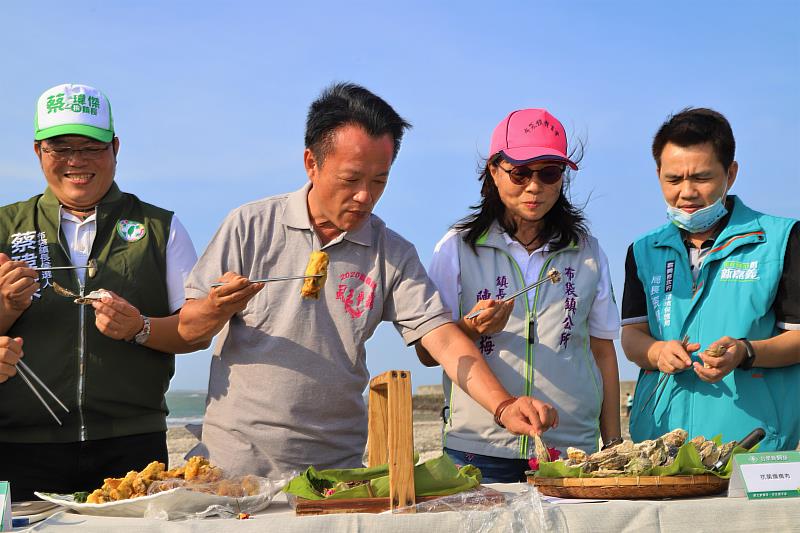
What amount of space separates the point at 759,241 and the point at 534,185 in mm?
1028

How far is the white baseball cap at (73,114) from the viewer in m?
3.75

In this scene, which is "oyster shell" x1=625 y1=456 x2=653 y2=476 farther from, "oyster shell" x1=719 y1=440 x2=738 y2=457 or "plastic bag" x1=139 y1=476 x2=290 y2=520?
"plastic bag" x1=139 y1=476 x2=290 y2=520

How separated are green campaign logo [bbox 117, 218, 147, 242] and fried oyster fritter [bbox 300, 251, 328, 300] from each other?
36.3 inches

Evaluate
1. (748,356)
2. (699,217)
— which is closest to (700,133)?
(699,217)

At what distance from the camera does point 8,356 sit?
124 inches

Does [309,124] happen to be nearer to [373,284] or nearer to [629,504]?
[373,284]

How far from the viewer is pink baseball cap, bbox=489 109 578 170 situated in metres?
3.85

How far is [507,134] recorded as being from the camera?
13.0 ft

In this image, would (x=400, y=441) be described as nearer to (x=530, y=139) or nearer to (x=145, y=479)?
(x=145, y=479)

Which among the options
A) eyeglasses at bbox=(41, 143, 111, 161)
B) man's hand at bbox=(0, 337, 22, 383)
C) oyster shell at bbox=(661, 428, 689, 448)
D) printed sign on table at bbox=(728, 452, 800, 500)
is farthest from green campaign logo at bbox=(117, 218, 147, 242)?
printed sign on table at bbox=(728, 452, 800, 500)

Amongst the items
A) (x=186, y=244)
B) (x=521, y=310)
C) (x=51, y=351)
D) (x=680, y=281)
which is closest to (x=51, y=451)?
(x=51, y=351)

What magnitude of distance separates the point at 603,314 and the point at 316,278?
1427mm

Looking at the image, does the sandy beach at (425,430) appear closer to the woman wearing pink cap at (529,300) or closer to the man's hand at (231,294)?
the woman wearing pink cap at (529,300)

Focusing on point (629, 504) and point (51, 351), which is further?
point (51, 351)
